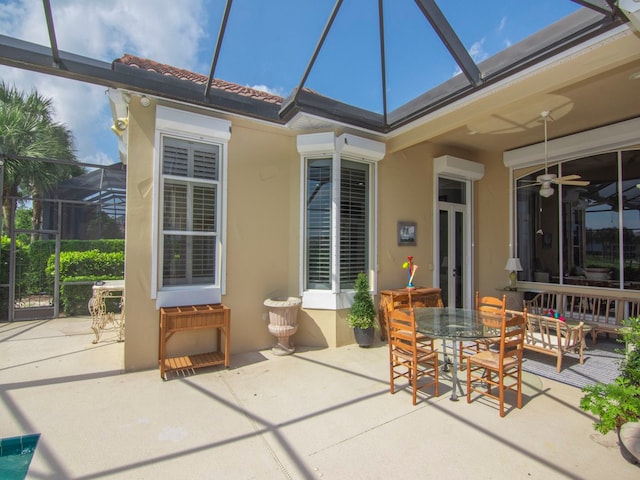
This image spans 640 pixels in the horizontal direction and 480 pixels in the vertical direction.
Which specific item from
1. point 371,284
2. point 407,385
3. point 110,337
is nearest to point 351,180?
point 371,284

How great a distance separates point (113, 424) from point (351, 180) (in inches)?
173

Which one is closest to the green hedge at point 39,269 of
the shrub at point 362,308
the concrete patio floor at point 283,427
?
the concrete patio floor at point 283,427

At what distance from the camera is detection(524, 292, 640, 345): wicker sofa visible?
5.18 meters

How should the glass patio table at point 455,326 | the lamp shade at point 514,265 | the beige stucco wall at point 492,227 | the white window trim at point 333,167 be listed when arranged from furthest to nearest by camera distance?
the beige stucco wall at point 492,227 → the lamp shade at point 514,265 → the white window trim at point 333,167 → the glass patio table at point 455,326

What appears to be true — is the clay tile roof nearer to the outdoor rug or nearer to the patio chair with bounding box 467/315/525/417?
the patio chair with bounding box 467/315/525/417

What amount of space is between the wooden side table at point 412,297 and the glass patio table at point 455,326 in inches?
48.9

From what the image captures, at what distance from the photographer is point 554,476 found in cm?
225

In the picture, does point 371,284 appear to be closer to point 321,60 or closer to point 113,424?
point 321,60

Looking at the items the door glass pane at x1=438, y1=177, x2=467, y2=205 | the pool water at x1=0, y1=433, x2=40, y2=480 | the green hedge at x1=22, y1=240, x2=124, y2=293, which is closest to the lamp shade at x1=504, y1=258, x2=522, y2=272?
the door glass pane at x1=438, y1=177, x2=467, y2=205

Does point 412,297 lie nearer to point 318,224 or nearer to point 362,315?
point 362,315

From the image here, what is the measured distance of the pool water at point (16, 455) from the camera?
7.63 ft

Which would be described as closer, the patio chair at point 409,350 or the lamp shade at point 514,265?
the patio chair at point 409,350

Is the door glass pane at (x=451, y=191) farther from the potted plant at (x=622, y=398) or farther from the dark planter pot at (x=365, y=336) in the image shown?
the potted plant at (x=622, y=398)

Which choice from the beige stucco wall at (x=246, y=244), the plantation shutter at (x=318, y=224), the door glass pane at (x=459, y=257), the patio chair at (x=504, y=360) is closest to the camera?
the patio chair at (x=504, y=360)
